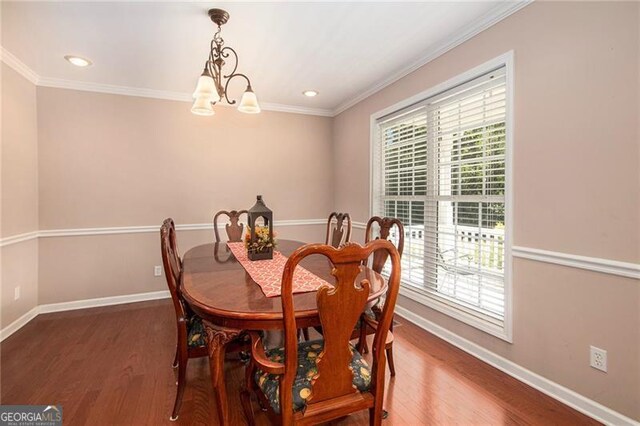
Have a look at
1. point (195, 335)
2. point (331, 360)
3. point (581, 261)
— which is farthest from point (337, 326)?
point (581, 261)

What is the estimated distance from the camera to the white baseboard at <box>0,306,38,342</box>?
2.61 meters

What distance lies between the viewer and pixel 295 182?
173 inches

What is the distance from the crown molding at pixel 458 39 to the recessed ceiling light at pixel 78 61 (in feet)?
9.22

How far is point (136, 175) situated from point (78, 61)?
123cm

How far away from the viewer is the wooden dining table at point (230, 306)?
1.24 metres

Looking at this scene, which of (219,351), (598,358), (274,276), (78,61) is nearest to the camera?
(219,351)

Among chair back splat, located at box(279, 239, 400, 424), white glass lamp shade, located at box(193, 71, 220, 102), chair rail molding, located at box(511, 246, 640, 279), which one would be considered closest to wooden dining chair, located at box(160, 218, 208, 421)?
chair back splat, located at box(279, 239, 400, 424)

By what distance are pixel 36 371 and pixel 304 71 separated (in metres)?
3.26

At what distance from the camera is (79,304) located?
11.0 feet

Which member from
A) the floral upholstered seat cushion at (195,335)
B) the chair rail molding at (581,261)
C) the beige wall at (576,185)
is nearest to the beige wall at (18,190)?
the floral upholstered seat cushion at (195,335)

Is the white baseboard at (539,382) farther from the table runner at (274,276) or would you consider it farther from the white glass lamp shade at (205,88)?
the white glass lamp shade at (205,88)

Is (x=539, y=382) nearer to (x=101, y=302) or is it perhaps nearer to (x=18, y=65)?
(x=101, y=302)

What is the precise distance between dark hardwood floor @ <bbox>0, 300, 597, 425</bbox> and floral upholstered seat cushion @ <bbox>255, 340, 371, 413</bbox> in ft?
1.66

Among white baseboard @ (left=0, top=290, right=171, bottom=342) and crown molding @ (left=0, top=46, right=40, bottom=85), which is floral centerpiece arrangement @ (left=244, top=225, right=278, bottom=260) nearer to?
white baseboard @ (left=0, top=290, right=171, bottom=342)
